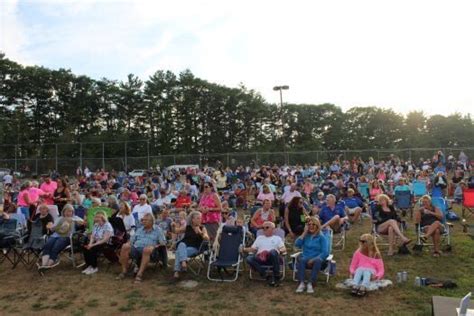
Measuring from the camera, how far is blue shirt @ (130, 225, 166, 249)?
287 inches

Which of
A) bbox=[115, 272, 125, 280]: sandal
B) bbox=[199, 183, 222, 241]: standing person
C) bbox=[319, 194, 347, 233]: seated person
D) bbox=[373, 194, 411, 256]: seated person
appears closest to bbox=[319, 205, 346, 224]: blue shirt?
bbox=[319, 194, 347, 233]: seated person

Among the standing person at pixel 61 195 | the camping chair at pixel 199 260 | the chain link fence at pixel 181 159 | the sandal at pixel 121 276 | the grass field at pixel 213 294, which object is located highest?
the chain link fence at pixel 181 159

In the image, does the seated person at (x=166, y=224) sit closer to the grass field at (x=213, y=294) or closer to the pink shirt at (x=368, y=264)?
the grass field at (x=213, y=294)

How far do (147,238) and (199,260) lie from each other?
3.66ft

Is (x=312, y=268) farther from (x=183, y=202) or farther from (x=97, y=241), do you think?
(x=183, y=202)

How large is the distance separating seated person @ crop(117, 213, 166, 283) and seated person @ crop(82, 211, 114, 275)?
0.54 meters

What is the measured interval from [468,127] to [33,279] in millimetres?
62845

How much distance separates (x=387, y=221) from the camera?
8.12 m

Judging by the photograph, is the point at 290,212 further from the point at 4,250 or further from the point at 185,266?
the point at 4,250

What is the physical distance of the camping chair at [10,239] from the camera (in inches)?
322

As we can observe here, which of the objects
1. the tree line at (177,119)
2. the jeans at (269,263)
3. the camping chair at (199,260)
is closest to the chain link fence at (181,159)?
the tree line at (177,119)

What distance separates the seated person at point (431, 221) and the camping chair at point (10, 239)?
25.6 ft

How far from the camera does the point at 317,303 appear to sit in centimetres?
568

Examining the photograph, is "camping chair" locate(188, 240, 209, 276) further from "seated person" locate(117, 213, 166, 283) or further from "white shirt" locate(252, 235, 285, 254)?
"white shirt" locate(252, 235, 285, 254)
